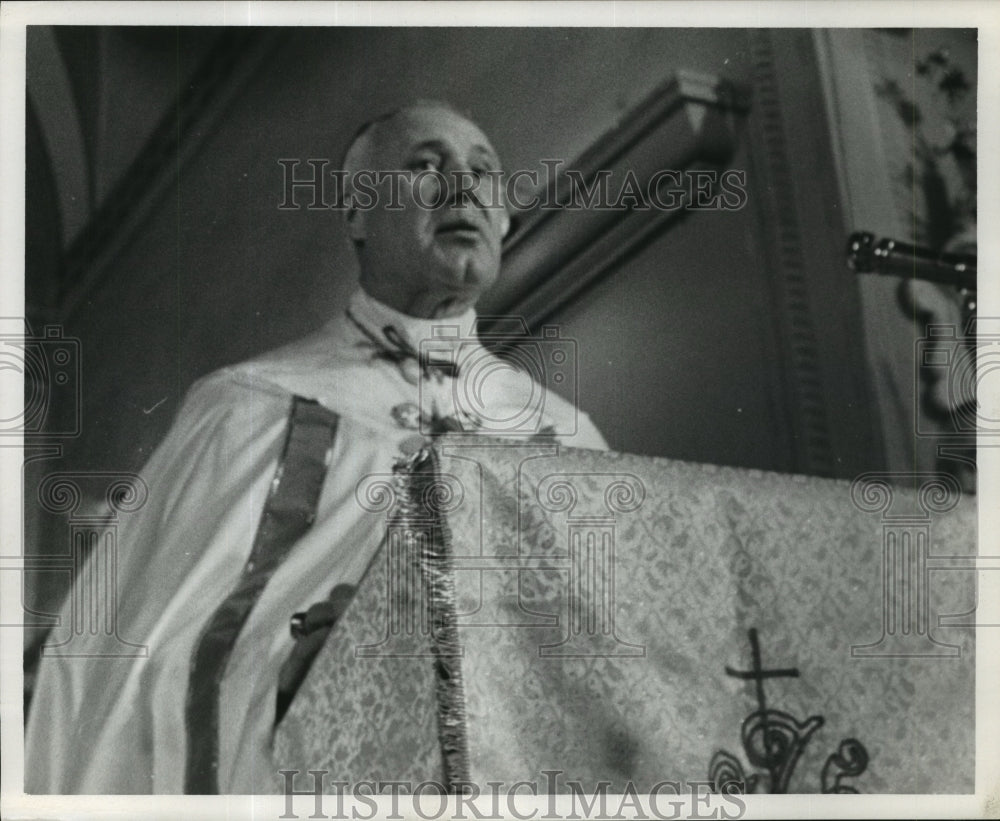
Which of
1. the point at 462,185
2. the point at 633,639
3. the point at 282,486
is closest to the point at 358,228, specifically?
the point at 462,185

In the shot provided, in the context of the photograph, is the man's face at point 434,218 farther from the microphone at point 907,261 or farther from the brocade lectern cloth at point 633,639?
the microphone at point 907,261

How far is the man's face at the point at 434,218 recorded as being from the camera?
3457mm

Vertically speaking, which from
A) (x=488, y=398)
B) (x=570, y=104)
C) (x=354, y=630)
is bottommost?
(x=354, y=630)

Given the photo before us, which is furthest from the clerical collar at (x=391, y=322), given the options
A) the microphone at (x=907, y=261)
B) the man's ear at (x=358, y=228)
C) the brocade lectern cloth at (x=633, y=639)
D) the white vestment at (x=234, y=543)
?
the microphone at (x=907, y=261)

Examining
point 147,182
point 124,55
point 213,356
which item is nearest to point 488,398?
point 213,356

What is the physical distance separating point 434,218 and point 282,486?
2.91 ft

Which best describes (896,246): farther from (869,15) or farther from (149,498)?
(149,498)

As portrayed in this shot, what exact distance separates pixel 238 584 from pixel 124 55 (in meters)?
1.57

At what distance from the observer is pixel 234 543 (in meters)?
3.34

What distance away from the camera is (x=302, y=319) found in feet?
11.3

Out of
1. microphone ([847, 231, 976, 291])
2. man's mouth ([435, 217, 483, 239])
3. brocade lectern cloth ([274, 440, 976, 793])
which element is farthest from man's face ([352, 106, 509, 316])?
microphone ([847, 231, 976, 291])

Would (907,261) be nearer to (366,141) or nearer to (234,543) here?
(366,141)

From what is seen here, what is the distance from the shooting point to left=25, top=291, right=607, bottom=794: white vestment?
3.32 meters

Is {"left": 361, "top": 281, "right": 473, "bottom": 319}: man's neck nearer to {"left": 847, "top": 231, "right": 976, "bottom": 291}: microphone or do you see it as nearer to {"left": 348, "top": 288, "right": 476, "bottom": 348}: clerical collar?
{"left": 348, "top": 288, "right": 476, "bottom": 348}: clerical collar
